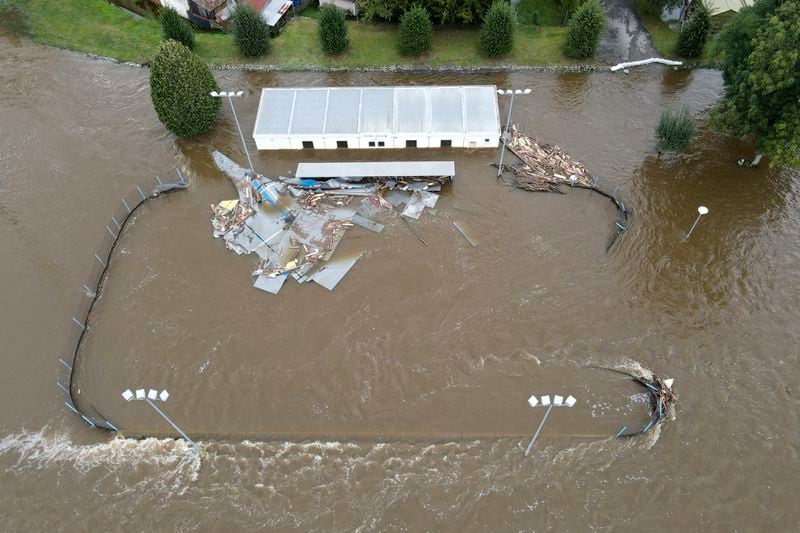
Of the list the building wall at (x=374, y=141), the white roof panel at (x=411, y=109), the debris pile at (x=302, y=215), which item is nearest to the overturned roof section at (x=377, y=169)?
the debris pile at (x=302, y=215)

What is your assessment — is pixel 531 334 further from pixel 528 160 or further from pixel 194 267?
pixel 194 267

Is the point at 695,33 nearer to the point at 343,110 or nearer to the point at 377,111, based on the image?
the point at 377,111

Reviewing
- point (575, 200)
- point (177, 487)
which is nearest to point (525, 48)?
point (575, 200)

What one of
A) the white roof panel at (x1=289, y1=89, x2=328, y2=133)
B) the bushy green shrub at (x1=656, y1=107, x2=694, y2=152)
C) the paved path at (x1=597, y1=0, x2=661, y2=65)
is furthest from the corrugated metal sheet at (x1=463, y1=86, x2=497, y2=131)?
the paved path at (x1=597, y1=0, x2=661, y2=65)

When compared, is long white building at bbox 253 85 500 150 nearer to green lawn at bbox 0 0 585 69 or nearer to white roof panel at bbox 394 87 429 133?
white roof panel at bbox 394 87 429 133

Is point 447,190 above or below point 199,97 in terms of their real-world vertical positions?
below

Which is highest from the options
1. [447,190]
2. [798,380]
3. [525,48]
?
[525,48]

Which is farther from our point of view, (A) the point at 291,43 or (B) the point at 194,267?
(A) the point at 291,43

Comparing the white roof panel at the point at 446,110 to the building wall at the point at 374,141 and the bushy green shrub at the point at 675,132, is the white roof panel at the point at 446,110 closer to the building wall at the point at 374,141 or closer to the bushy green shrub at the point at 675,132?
the building wall at the point at 374,141
